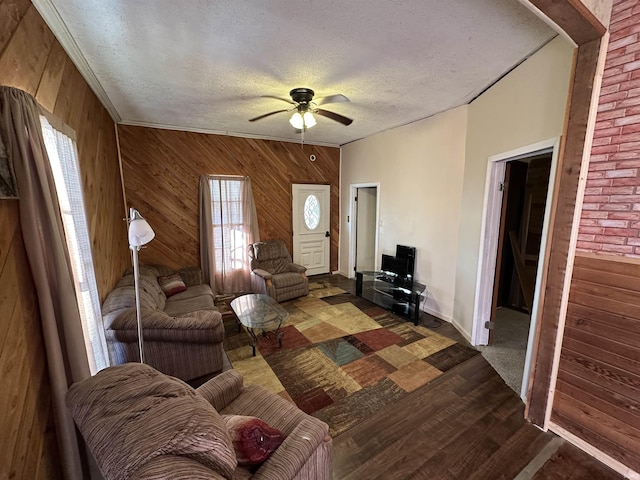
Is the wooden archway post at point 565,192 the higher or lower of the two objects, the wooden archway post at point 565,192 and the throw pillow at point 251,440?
the higher

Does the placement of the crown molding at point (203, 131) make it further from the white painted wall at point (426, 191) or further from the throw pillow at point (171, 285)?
the throw pillow at point (171, 285)

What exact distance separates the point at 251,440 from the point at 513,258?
4299 millimetres

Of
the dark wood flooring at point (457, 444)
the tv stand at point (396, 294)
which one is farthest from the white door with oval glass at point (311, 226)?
the dark wood flooring at point (457, 444)

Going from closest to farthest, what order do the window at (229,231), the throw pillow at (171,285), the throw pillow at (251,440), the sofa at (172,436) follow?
the sofa at (172,436) < the throw pillow at (251,440) < the throw pillow at (171,285) < the window at (229,231)

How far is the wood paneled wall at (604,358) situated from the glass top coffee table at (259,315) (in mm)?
2394

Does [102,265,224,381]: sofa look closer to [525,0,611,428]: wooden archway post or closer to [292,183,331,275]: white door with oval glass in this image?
[525,0,611,428]: wooden archway post

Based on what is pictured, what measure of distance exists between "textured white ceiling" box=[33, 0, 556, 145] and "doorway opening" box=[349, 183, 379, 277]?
Result: 2322 mm

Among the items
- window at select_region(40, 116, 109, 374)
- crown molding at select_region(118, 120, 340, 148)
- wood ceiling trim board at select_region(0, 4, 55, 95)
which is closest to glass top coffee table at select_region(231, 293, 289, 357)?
window at select_region(40, 116, 109, 374)

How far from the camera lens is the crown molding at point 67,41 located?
5.09ft

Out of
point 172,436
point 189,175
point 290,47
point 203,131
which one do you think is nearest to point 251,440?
point 172,436

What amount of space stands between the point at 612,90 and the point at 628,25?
328 mm

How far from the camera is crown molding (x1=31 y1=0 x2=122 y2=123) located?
1553 mm

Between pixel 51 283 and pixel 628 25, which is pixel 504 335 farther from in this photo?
pixel 51 283

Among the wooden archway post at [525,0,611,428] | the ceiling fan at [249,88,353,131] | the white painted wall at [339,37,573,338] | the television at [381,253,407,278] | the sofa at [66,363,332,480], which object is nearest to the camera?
the sofa at [66,363,332,480]
